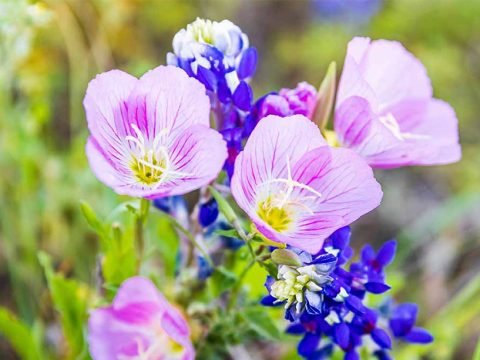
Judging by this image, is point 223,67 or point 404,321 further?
point 404,321

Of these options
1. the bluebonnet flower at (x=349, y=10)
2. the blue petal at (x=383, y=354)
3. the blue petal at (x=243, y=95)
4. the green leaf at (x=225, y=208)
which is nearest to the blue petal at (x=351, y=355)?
the blue petal at (x=383, y=354)

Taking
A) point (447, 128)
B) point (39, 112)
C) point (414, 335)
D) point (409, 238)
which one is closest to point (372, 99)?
point (447, 128)

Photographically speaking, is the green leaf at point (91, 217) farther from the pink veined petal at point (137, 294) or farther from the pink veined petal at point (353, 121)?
the pink veined petal at point (353, 121)

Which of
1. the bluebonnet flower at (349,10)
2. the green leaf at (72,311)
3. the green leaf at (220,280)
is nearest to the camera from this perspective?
the green leaf at (220,280)

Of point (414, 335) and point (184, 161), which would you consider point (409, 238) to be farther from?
point (184, 161)

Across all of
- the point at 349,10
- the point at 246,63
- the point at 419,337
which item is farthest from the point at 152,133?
the point at 349,10

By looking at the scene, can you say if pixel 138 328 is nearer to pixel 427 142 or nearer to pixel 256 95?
pixel 427 142

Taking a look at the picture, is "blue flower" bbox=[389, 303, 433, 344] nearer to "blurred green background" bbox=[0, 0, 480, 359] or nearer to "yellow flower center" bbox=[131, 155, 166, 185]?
"blurred green background" bbox=[0, 0, 480, 359]
